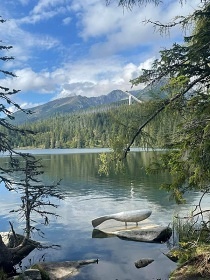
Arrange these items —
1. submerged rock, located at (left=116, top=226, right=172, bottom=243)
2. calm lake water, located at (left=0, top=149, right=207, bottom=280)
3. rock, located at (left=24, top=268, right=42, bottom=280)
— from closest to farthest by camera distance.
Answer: rock, located at (left=24, top=268, right=42, bottom=280) → calm lake water, located at (left=0, top=149, right=207, bottom=280) → submerged rock, located at (left=116, top=226, right=172, bottom=243)

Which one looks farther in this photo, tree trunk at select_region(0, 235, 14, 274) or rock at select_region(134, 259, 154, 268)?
rock at select_region(134, 259, 154, 268)

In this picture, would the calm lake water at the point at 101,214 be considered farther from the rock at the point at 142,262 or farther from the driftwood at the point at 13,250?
the driftwood at the point at 13,250

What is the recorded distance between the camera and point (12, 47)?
13805mm

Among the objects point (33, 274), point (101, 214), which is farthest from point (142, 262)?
point (101, 214)

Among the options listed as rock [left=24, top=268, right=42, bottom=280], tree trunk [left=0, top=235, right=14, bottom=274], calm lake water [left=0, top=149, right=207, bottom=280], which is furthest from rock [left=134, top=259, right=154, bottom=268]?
tree trunk [left=0, top=235, right=14, bottom=274]

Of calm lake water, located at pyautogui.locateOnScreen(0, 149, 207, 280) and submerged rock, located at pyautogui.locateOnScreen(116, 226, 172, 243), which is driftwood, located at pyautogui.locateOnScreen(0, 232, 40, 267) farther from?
submerged rock, located at pyautogui.locateOnScreen(116, 226, 172, 243)

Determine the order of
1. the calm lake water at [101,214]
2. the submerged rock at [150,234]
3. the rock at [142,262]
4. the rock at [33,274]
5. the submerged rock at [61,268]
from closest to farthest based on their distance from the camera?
the rock at [33,274] < the submerged rock at [61,268] < the calm lake water at [101,214] < the rock at [142,262] < the submerged rock at [150,234]

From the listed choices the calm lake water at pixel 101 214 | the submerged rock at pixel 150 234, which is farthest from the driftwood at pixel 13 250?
the submerged rock at pixel 150 234

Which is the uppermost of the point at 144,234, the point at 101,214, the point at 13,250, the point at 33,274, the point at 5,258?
the point at 13,250

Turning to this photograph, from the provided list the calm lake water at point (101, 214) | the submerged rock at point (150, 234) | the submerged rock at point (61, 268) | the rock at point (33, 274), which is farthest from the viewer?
the submerged rock at point (150, 234)

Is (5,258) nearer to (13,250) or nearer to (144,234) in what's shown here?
(13,250)

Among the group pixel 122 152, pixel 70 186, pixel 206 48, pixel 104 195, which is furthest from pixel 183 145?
pixel 70 186

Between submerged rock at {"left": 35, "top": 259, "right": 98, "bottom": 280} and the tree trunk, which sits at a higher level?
the tree trunk

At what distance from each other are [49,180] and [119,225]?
2698cm
